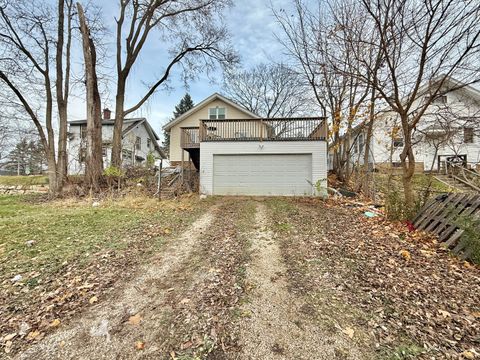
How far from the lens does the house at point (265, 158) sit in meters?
10.1

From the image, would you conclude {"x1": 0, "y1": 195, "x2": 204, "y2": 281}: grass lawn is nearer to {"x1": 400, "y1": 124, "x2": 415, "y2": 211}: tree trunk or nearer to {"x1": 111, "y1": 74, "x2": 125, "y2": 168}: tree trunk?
{"x1": 111, "y1": 74, "x2": 125, "y2": 168}: tree trunk

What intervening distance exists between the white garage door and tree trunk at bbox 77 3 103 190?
18.6 feet

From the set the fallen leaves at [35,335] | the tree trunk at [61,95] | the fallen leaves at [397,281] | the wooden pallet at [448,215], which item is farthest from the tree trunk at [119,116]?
the wooden pallet at [448,215]

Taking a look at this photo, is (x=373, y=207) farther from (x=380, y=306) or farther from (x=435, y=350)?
(x=435, y=350)

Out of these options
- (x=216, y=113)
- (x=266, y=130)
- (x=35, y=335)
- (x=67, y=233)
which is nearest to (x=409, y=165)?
(x=266, y=130)

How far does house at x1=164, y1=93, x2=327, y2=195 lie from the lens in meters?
10.1

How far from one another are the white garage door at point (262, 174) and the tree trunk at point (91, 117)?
5.66 metres

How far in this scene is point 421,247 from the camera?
4168 millimetres

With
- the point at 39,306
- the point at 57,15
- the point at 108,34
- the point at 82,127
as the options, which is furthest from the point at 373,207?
the point at 82,127

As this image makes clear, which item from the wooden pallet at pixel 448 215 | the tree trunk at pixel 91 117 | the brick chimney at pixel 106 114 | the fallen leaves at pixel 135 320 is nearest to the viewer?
the fallen leaves at pixel 135 320

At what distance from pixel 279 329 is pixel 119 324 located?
5.14ft

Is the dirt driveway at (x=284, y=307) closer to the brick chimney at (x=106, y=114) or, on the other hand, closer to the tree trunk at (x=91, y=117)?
the tree trunk at (x=91, y=117)

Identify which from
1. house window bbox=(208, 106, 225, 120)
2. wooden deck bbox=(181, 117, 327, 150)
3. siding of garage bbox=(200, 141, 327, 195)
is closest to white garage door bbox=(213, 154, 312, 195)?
siding of garage bbox=(200, 141, 327, 195)

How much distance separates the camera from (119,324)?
7.82 feet
